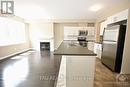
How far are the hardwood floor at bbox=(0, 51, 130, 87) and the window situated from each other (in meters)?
2.27

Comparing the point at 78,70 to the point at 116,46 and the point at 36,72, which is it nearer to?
the point at 36,72

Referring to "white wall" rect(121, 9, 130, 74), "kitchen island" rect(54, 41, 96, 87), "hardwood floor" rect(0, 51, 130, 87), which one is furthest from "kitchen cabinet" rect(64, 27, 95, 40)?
"kitchen island" rect(54, 41, 96, 87)

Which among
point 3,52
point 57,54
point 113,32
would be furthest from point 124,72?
point 3,52

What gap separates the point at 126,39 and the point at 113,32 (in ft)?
1.65

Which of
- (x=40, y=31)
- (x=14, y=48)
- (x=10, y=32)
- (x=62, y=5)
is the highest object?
(x=62, y=5)

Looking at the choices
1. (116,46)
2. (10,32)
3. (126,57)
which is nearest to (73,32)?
(10,32)

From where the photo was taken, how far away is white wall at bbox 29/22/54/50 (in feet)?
24.4

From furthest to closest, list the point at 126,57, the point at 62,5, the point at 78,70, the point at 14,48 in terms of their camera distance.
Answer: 1. the point at 14,48
2. the point at 62,5
3. the point at 126,57
4. the point at 78,70

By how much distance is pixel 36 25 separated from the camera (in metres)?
7.49

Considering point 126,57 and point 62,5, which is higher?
point 62,5

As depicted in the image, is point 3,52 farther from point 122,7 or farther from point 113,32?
point 122,7

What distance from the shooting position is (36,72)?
1.19 metres

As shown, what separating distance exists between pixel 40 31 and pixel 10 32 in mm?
2247

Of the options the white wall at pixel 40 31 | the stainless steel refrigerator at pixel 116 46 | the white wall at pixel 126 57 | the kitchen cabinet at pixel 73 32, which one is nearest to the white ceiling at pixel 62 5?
the stainless steel refrigerator at pixel 116 46
